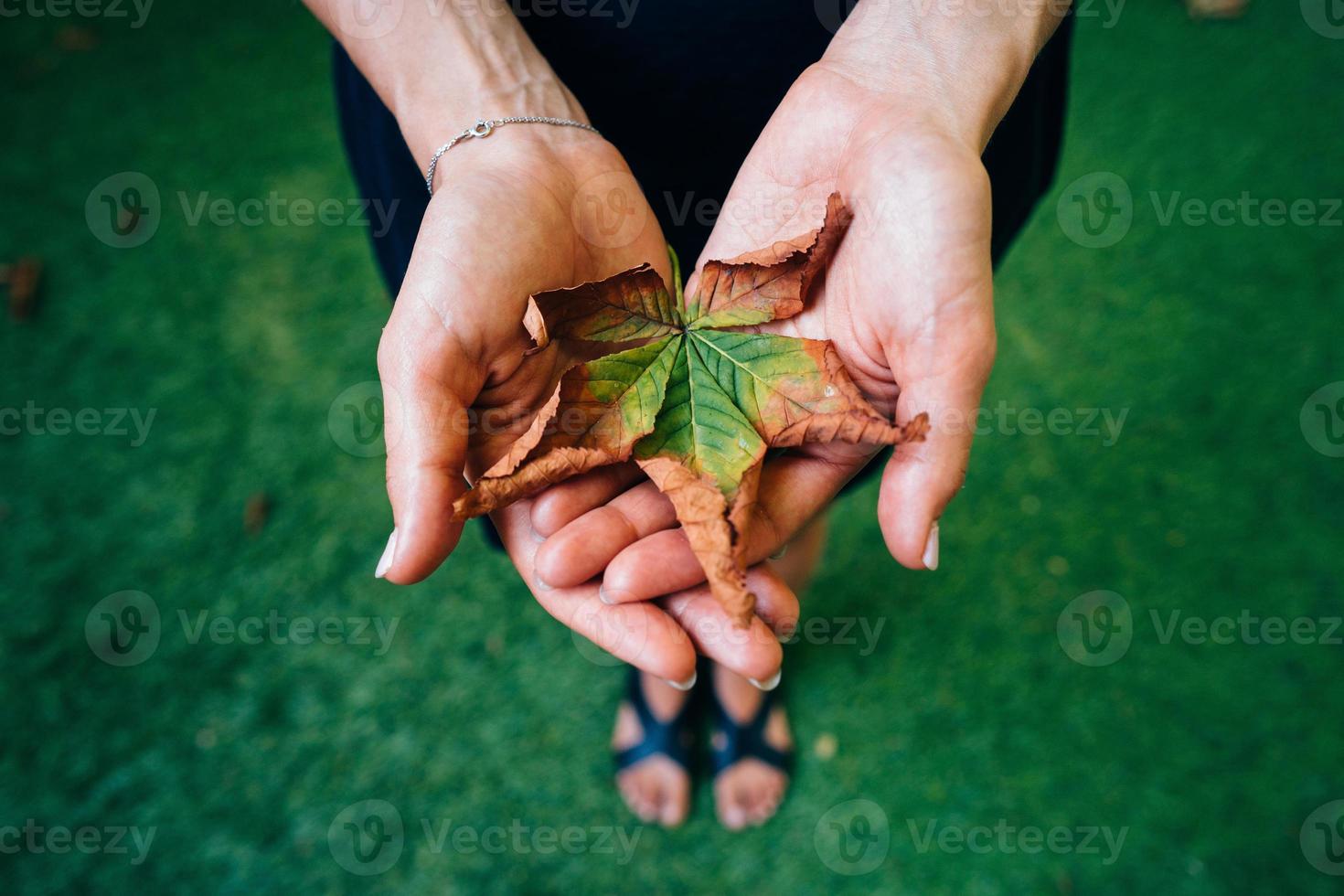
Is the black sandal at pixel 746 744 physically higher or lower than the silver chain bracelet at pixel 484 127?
lower

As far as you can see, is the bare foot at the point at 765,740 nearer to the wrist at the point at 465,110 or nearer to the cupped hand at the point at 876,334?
the cupped hand at the point at 876,334

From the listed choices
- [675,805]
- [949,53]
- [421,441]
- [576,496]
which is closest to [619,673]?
[675,805]

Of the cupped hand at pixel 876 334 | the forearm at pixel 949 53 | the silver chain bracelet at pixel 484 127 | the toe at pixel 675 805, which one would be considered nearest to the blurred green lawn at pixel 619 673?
the toe at pixel 675 805

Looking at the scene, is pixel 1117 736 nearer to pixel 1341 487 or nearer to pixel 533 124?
pixel 1341 487

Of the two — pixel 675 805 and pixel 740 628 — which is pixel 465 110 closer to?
pixel 740 628

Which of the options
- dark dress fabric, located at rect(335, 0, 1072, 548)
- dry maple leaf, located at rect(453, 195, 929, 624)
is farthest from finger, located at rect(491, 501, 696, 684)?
dark dress fabric, located at rect(335, 0, 1072, 548)

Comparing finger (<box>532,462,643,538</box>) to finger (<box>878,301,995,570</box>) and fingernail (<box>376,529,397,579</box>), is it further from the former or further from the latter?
finger (<box>878,301,995,570</box>)
